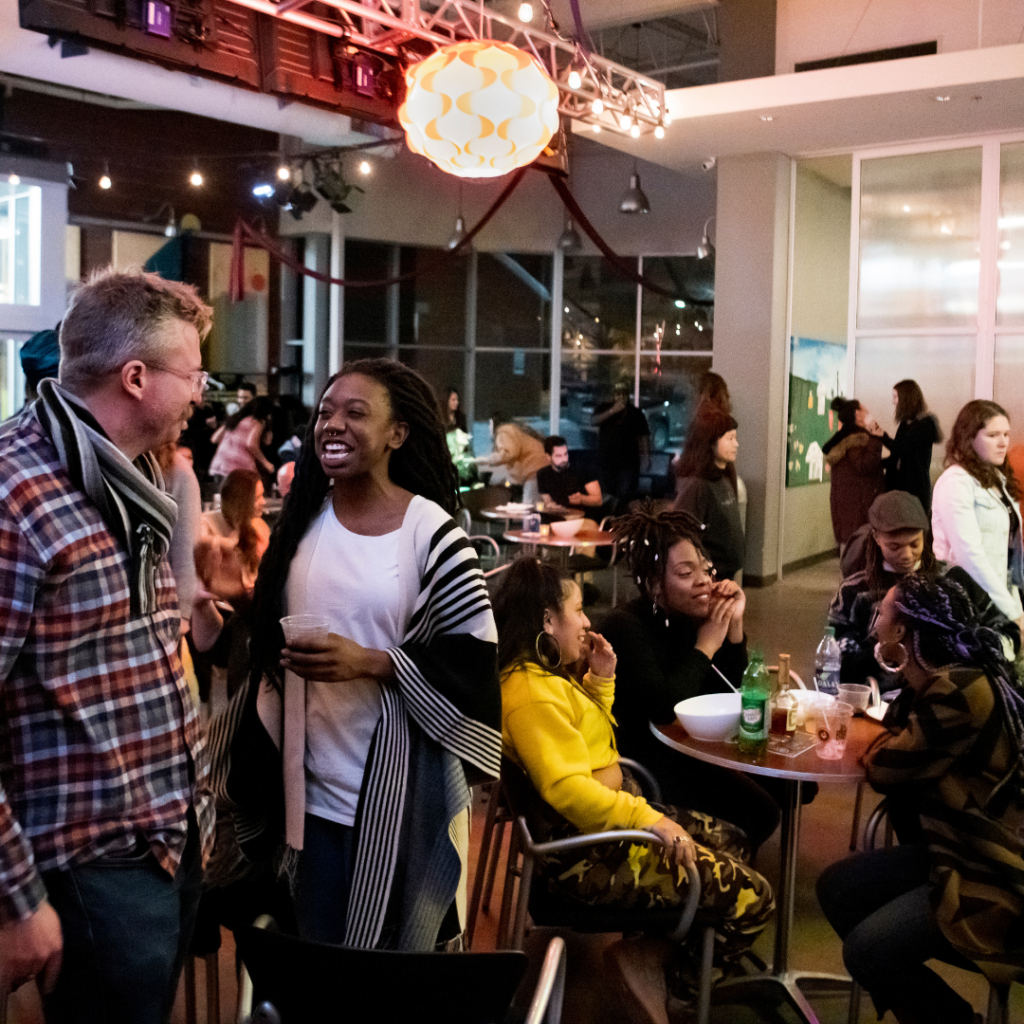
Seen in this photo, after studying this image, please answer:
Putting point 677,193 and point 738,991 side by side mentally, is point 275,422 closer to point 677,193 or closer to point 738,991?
point 677,193

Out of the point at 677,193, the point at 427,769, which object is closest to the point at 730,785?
the point at 427,769

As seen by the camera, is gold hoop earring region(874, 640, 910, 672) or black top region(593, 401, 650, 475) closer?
gold hoop earring region(874, 640, 910, 672)

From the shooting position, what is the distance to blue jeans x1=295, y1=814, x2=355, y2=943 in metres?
1.78

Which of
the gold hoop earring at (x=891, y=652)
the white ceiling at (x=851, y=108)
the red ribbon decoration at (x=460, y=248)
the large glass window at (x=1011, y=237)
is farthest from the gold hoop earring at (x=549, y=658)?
the large glass window at (x=1011, y=237)

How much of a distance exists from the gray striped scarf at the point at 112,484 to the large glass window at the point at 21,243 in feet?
30.1

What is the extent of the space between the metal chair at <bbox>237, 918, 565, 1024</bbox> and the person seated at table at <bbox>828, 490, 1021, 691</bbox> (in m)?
2.47

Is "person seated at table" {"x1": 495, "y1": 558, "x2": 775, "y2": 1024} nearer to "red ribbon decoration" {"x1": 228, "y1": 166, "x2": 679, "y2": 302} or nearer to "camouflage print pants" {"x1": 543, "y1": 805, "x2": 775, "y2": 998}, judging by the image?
"camouflage print pants" {"x1": 543, "y1": 805, "x2": 775, "y2": 998}

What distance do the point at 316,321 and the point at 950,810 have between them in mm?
11418

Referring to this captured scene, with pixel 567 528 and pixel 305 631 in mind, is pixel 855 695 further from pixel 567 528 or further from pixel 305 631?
pixel 567 528

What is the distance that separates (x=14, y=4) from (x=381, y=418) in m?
4.53

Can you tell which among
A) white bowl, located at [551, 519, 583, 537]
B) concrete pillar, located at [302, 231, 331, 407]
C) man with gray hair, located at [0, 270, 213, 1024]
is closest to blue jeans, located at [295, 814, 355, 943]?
man with gray hair, located at [0, 270, 213, 1024]

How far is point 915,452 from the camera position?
23.7 feet

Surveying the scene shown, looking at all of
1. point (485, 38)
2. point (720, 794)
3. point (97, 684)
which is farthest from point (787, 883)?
point (485, 38)

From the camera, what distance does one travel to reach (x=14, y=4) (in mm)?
5152
